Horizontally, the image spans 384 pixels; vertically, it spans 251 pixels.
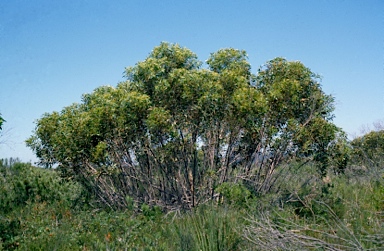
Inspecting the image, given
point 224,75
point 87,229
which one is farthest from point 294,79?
point 87,229

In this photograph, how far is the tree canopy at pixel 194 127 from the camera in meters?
8.91

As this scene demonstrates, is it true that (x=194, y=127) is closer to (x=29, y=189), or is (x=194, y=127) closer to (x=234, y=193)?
(x=234, y=193)

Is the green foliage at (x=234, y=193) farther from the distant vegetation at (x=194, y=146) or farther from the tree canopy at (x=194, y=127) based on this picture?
the tree canopy at (x=194, y=127)

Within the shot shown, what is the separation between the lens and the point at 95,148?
9.34 meters

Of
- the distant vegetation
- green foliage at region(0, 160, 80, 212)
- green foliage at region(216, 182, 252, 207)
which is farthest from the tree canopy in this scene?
green foliage at region(0, 160, 80, 212)

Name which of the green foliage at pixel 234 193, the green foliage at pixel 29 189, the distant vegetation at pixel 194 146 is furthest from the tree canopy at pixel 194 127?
the green foliage at pixel 29 189

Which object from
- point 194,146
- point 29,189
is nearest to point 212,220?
point 194,146

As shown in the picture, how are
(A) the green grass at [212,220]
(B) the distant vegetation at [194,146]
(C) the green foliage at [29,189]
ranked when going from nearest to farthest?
(A) the green grass at [212,220] → (B) the distant vegetation at [194,146] → (C) the green foliage at [29,189]

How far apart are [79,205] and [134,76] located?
3.66 metres

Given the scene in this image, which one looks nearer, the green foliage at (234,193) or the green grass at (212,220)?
the green grass at (212,220)

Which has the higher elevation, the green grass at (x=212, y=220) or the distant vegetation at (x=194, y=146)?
the distant vegetation at (x=194, y=146)

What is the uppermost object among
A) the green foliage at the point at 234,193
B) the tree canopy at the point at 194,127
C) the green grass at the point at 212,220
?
the tree canopy at the point at 194,127

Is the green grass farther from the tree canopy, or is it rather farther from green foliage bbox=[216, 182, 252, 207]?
the tree canopy

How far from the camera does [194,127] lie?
927cm
